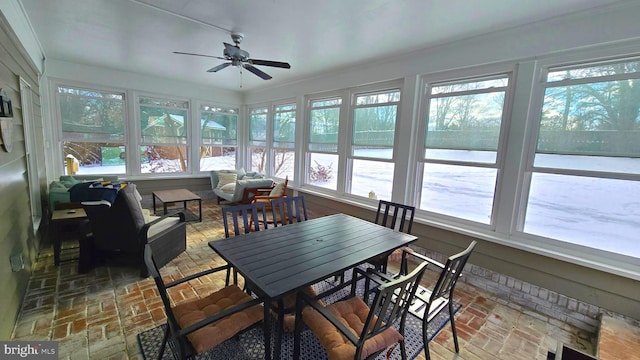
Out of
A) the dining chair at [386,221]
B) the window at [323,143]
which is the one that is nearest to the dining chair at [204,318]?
the dining chair at [386,221]

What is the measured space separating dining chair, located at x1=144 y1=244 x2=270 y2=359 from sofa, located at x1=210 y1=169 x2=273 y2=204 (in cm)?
342

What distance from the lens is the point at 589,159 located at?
241 cm

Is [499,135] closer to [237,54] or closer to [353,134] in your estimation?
[353,134]

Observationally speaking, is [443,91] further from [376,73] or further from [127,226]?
[127,226]

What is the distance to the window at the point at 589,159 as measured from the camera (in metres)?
2.23

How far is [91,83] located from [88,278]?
13.1 ft

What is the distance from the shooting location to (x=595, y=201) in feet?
7.95

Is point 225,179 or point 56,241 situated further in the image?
point 225,179

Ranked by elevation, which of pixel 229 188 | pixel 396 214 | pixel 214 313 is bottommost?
pixel 214 313

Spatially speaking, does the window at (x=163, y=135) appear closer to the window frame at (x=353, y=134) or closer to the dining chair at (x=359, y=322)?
the window frame at (x=353, y=134)

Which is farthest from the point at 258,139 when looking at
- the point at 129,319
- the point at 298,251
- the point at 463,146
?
the point at 298,251

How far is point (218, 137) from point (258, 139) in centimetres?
103

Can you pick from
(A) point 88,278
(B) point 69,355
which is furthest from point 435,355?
(A) point 88,278

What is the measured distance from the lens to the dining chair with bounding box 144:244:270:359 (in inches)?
52.1
